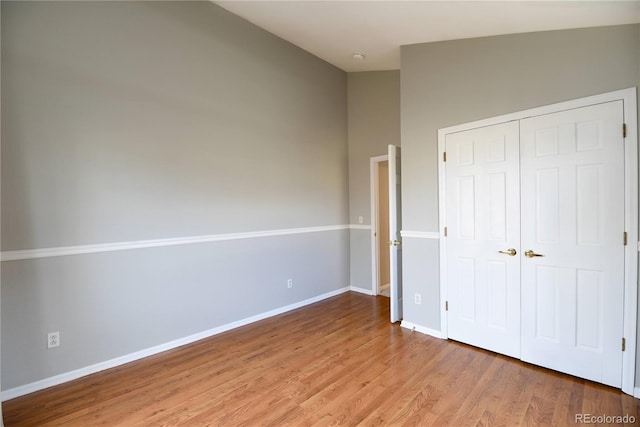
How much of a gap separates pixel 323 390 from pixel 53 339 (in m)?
2.16

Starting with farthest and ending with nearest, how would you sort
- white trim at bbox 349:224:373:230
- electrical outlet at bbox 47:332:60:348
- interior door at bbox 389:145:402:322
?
white trim at bbox 349:224:373:230
interior door at bbox 389:145:402:322
electrical outlet at bbox 47:332:60:348

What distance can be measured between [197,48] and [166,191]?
1.55m

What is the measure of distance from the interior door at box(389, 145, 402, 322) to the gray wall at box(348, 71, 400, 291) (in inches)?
42.1

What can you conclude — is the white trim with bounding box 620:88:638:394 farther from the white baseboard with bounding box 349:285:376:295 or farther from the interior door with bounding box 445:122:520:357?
the white baseboard with bounding box 349:285:376:295

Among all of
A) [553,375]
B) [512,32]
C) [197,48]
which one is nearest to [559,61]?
[512,32]

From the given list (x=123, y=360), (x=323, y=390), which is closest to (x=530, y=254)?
(x=323, y=390)

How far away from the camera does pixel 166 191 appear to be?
2.99 metres

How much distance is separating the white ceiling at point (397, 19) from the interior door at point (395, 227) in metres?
1.22

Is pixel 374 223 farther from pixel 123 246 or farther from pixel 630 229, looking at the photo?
pixel 123 246

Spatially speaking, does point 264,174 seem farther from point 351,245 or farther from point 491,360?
point 491,360

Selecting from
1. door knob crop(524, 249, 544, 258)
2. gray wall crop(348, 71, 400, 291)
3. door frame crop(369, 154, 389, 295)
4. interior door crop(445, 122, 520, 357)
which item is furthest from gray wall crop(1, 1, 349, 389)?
door knob crop(524, 249, 544, 258)

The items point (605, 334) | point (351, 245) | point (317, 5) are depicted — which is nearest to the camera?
point (605, 334)

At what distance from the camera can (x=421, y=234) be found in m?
3.38

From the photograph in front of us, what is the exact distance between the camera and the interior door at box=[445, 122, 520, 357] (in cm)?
273
